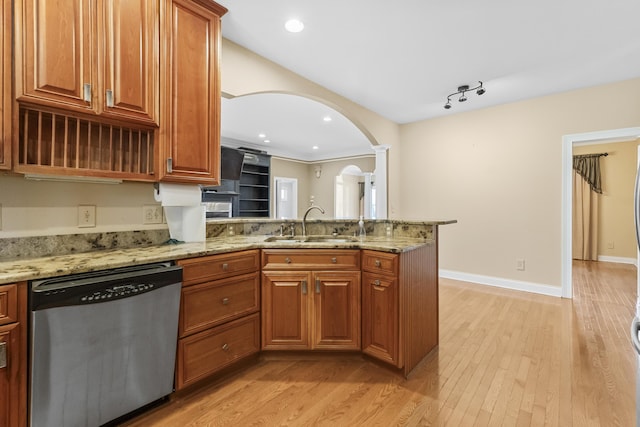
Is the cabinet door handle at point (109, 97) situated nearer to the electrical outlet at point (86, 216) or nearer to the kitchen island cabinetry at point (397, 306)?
the electrical outlet at point (86, 216)

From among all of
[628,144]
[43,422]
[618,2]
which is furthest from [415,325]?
[628,144]

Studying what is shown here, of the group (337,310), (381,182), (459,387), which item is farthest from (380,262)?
(381,182)

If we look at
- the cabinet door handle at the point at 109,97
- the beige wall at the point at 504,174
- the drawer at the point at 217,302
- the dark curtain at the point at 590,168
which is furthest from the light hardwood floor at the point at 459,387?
the dark curtain at the point at 590,168

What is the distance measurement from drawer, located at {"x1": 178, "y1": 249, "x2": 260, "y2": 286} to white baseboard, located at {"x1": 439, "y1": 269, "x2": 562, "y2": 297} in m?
3.46

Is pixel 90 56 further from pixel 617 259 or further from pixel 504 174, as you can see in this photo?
pixel 617 259

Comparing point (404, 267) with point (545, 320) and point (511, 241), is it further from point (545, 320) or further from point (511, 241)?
point (511, 241)

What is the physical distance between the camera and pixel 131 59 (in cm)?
173

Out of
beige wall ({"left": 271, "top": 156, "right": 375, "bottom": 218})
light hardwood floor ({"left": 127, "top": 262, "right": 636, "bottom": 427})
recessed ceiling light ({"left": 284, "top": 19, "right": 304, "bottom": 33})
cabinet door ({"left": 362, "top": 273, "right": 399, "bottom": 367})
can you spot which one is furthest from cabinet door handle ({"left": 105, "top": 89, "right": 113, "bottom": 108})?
beige wall ({"left": 271, "top": 156, "right": 375, "bottom": 218})

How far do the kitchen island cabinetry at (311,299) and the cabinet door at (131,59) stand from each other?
1.19 m

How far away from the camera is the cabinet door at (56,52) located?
1.41m

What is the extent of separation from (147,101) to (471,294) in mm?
3898

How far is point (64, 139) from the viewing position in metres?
1.66

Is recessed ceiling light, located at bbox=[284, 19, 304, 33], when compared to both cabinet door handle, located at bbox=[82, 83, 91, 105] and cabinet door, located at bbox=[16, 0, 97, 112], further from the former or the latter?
cabinet door handle, located at bbox=[82, 83, 91, 105]

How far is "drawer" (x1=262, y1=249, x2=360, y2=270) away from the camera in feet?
6.97
